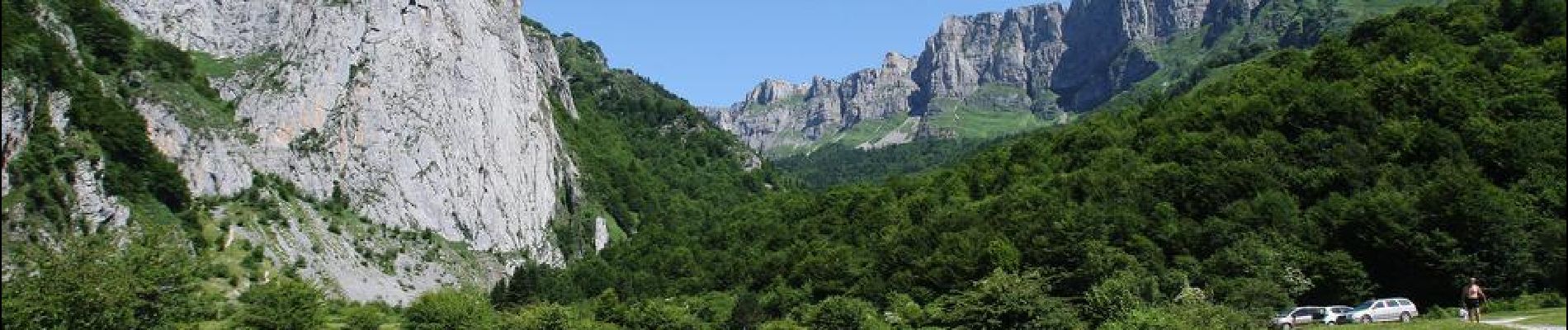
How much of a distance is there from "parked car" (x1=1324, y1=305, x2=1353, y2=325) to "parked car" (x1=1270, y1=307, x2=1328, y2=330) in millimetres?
185

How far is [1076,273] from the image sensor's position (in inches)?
3041

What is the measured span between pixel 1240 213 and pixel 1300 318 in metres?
23.3

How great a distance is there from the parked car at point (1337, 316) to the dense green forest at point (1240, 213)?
112 inches

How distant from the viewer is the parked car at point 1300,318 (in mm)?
51544

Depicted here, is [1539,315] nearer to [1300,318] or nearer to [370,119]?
[1300,318]

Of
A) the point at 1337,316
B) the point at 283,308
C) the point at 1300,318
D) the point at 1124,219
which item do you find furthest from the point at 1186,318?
the point at 283,308

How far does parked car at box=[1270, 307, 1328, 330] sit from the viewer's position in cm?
5154

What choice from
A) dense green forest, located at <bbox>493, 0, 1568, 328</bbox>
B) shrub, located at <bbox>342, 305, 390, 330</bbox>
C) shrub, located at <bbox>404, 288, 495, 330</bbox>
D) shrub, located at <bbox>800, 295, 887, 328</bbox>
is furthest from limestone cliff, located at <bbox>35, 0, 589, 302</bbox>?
shrub, located at <bbox>800, 295, 887, 328</bbox>

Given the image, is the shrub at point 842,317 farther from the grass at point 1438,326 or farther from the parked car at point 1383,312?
the grass at point 1438,326

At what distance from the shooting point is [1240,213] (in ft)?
244

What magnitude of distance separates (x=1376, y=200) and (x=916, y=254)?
4276 centimetres

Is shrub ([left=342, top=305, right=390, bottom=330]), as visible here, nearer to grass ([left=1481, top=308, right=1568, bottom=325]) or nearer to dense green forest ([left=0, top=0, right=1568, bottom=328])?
dense green forest ([left=0, top=0, right=1568, bottom=328])

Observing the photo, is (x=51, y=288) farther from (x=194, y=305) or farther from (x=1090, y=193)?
(x=1090, y=193)

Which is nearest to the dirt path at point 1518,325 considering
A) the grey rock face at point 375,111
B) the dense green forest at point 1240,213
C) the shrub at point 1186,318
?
the dense green forest at point 1240,213
